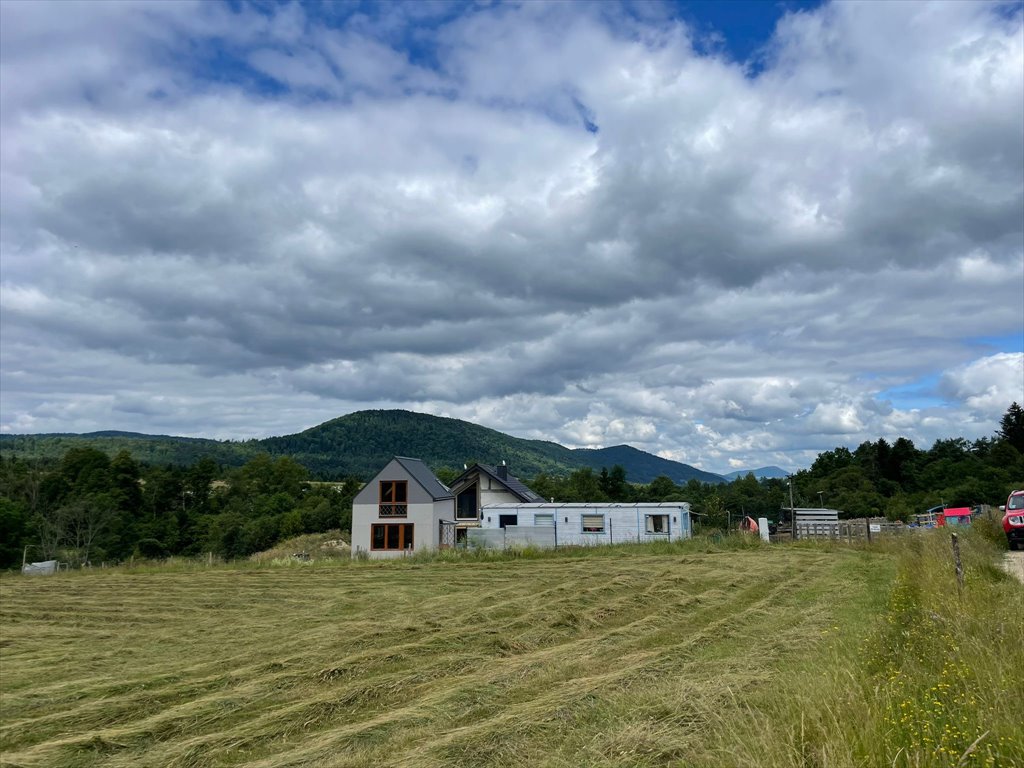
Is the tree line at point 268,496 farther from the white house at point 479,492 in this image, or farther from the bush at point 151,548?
the white house at point 479,492

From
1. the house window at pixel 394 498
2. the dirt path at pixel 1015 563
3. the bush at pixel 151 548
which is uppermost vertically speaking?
the house window at pixel 394 498

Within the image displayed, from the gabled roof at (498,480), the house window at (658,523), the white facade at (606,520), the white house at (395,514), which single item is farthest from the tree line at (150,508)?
the house window at (658,523)

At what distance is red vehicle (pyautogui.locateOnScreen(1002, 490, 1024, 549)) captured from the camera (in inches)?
790

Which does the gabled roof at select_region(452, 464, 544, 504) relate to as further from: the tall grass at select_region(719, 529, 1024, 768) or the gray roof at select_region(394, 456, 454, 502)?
the tall grass at select_region(719, 529, 1024, 768)

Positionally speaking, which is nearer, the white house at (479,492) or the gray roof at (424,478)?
the gray roof at (424,478)

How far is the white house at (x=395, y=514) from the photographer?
42.6 metres

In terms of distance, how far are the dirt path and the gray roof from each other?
31.1m

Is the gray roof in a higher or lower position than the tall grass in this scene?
higher

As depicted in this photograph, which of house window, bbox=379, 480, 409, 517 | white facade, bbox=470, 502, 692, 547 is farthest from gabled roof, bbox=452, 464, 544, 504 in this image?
house window, bbox=379, 480, 409, 517

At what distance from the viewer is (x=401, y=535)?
42812 millimetres

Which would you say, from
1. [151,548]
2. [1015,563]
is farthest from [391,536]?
[151,548]

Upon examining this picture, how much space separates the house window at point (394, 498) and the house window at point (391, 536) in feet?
2.50

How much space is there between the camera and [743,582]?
18969mm

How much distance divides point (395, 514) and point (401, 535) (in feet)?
4.58
